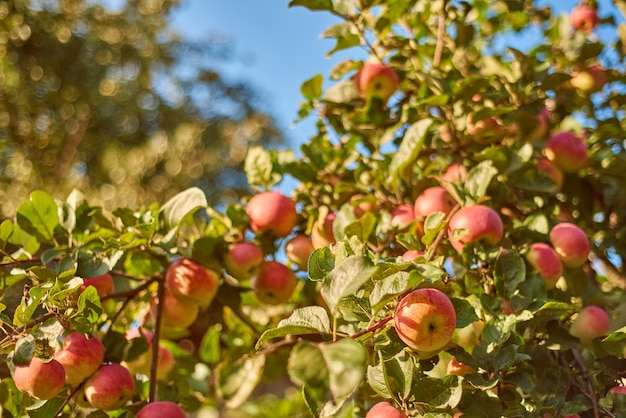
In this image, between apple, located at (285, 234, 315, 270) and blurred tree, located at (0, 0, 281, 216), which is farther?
blurred tree, located at (0, 0, 281, 216)

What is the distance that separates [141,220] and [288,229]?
269 millimetres

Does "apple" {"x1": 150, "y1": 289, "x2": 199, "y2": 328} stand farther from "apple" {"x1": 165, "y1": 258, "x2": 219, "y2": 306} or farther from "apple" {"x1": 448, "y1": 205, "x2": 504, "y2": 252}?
"apple" {"x1": 448, "y1": 205, "x2": 504, "y2": 252}

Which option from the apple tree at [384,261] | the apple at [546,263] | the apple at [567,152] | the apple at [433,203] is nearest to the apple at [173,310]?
the apple tree at [384,261]

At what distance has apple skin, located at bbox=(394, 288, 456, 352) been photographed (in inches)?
25.1

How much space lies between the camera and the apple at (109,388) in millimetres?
830

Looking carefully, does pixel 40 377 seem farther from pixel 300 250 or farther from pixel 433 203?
pixel 433 203

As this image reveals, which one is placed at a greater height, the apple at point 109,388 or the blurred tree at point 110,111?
the apple at point 109,388

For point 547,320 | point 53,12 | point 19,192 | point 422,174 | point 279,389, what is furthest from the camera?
point 279,389

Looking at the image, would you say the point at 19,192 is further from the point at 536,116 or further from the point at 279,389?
the point at 536,116

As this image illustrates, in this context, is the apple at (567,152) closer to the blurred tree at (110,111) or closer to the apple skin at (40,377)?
the apple skin at (40,377)

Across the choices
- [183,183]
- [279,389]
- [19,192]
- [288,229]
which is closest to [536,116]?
[288,229]

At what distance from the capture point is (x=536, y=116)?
1.14 meters

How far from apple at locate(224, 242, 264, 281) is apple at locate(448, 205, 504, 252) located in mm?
319

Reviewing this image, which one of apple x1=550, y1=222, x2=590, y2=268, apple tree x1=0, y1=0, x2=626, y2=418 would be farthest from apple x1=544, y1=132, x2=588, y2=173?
apple x1=550, y1=222, x2=590, y2=268
